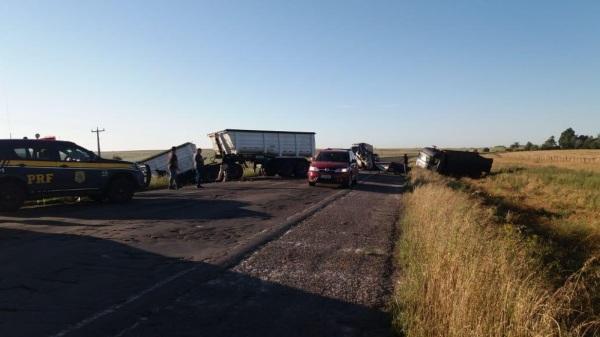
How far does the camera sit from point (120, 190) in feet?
48.7

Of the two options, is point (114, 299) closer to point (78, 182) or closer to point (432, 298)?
point (432, 298)

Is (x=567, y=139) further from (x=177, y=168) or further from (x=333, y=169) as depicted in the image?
(x=177, y=168)

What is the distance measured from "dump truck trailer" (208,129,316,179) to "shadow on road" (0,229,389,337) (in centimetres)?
2042

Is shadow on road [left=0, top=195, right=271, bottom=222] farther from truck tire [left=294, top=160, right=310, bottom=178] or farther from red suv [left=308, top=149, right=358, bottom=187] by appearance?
truck tire [left=294, top=160, right=310, bottom=178]

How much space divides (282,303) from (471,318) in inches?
85.3

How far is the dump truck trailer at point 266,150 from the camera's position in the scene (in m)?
27.8

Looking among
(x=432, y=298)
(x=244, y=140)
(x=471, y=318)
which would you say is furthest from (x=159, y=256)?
(x=244, y=140)

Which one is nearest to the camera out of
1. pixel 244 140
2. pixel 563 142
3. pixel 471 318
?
pixel 471 318

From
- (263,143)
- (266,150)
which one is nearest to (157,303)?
(263,143)

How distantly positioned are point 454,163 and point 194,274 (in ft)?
110

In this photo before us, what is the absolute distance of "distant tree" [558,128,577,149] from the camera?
122 m

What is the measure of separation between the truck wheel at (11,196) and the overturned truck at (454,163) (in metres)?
29.7

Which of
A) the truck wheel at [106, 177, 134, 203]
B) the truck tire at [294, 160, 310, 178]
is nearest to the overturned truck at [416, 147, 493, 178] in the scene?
the truck tire at [294, 160, 310, 178]

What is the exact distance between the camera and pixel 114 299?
5.36 meters
